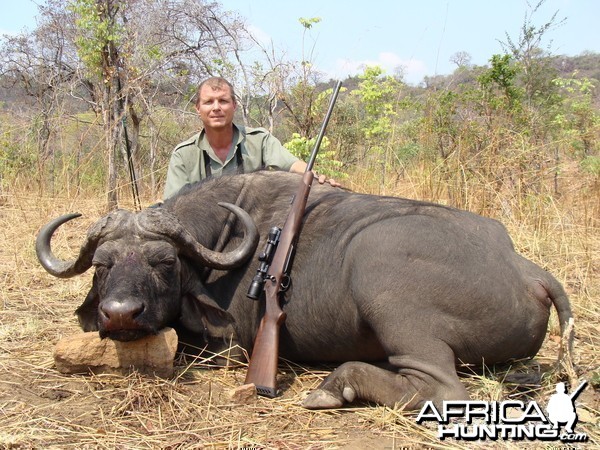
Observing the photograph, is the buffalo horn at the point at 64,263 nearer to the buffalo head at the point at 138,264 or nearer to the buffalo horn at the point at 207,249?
the buffalo head at the point at 138,264

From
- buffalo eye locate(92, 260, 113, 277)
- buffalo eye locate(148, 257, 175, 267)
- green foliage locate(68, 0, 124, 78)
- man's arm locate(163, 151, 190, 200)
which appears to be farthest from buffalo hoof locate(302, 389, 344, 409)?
green foliage locate(68, 0, 124, 78)

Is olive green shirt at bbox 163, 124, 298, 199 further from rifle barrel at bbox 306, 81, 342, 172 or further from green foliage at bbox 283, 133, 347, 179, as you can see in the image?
green foliage at bbox 283, 133, 347, 179

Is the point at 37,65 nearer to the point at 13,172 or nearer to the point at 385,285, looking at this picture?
the point at 13,172

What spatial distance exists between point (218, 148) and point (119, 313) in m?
2.45

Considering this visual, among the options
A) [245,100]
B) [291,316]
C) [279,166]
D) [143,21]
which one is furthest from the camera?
[143,21]

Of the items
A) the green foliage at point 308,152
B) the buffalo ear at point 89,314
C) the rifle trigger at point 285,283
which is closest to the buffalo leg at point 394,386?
the rifle trigger at point 285,283

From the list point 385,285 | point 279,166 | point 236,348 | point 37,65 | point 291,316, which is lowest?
point 236,348

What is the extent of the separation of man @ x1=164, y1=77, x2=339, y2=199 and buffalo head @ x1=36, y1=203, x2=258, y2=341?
142cm

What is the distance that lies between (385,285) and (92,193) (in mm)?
6647

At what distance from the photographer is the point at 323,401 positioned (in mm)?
2883

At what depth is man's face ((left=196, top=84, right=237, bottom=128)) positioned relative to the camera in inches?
191

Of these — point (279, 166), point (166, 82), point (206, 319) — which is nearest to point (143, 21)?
point (166, 82)

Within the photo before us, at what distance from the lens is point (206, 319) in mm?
3607

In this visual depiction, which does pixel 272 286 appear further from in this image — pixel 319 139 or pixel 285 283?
pixel 319 139
